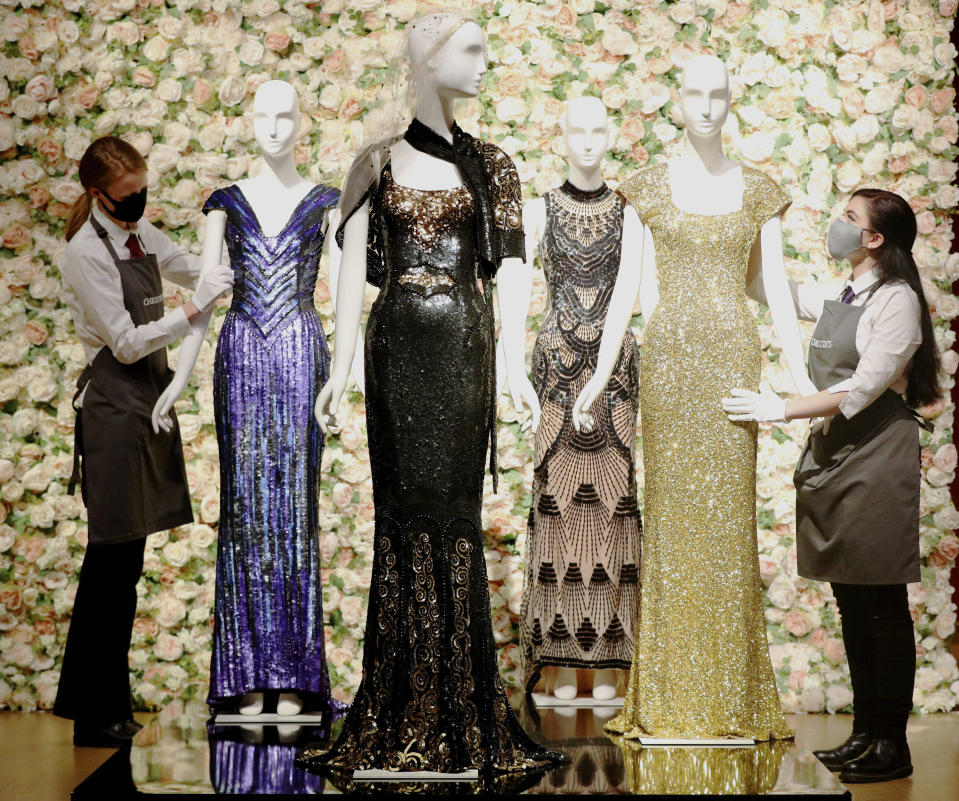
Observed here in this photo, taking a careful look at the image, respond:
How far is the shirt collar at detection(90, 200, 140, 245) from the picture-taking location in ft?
15.1

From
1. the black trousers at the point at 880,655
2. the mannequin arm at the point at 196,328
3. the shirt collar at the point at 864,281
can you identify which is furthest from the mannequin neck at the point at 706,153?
the mannequin arm at the point at 196,328

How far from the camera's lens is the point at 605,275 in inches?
181

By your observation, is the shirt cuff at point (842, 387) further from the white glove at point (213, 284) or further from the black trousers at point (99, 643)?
the black trousers at point (99, 643)

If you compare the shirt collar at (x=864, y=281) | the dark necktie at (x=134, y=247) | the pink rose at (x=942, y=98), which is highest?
the pink rose at (x=942, y=98)

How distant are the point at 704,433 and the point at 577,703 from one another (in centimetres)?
128

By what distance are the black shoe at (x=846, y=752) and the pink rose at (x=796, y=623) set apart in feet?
3.01

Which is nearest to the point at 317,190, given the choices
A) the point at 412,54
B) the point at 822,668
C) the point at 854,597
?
the point at 412,54

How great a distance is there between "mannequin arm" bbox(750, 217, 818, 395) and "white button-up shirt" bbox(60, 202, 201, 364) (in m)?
1.92

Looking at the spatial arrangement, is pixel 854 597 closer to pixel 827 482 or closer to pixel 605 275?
pixel 827 482

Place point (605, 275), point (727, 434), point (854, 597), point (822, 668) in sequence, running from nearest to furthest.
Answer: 1. point (727, 434)
2. point (854, 597)
3. point (605, 275)
4. point (822, 668)

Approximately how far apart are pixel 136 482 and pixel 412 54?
1911 mm

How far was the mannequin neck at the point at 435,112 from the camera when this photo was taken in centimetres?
352

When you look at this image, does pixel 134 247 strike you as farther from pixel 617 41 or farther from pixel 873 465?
pixel 873 465

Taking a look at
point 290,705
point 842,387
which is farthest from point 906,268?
point 290,705
